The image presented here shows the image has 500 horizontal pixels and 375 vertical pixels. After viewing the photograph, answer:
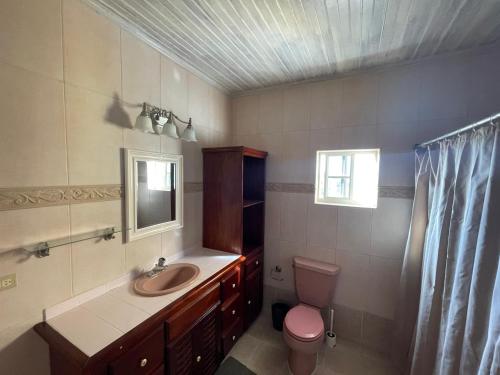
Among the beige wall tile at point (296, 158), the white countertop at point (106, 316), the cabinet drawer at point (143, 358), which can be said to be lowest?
the cabinet drawer at point (143, 358)

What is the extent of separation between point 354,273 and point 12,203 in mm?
2472

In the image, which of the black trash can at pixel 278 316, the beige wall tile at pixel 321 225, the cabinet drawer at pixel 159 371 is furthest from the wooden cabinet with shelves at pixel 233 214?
the cabinet drawer at pixel 159 371

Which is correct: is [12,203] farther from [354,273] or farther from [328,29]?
[354,273]

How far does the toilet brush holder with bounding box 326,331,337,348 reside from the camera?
1.98 meters

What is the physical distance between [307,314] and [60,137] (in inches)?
86.6

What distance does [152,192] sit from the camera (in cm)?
166

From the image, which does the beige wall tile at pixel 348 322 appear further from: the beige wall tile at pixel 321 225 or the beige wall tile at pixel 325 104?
the beige wall tile at pixel 325 104

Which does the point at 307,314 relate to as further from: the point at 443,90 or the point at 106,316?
the point at 443,90

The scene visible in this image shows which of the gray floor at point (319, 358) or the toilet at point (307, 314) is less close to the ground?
the toilet at point (307, 314)

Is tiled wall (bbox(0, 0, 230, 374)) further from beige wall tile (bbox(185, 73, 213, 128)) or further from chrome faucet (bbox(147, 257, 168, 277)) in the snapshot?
beige wall tile (bbox(185, 73, 213, 128))

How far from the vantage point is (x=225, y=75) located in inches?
82.3

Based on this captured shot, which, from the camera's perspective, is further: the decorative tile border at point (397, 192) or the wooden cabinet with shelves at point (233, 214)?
the wooden cabinet with shelves at point (233, 214)

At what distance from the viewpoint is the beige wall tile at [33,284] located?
1.00 metres

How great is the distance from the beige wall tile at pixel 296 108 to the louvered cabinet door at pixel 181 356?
201cm
